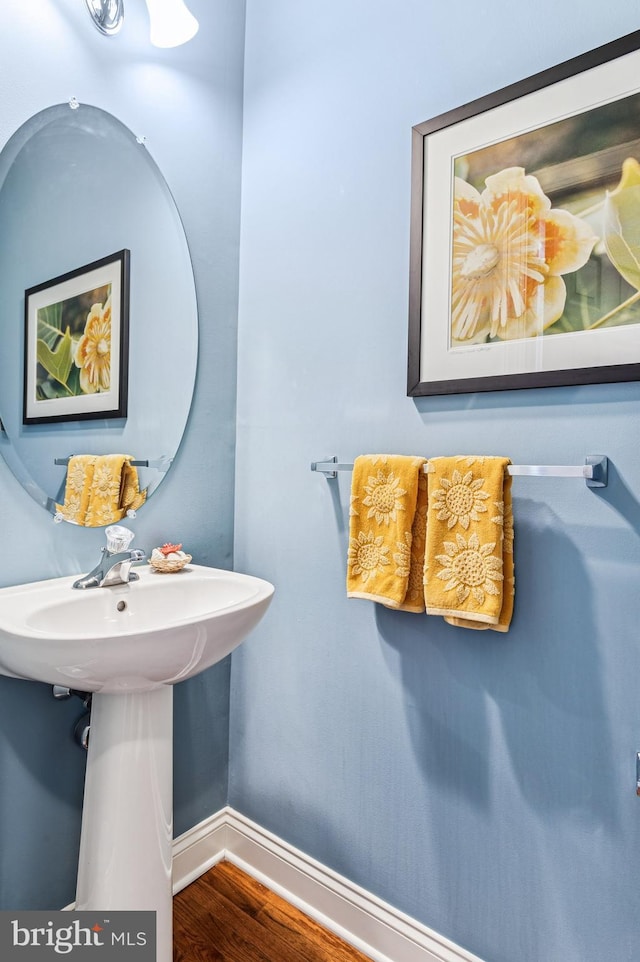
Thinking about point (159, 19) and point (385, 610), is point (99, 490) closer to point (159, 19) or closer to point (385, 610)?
point (385, 610)

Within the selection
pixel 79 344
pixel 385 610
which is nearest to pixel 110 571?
pixel 79 344

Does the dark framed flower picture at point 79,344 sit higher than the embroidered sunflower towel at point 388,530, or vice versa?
the dark framed flower picture at point 79,344

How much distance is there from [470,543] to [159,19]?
4.50 feet

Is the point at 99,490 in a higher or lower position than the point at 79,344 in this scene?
lower

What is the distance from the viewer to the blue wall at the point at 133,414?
1.16 meters

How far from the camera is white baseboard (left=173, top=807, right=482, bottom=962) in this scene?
1.24 m

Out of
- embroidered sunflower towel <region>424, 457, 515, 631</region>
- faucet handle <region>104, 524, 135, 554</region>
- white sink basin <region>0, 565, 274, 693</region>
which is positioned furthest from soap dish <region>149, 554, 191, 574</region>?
embroidered sunflower towel <region>424, 457, 515, 631</region>

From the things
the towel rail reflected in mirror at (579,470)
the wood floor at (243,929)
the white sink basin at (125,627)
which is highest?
the towel rail reflected in mirror at (579,470)

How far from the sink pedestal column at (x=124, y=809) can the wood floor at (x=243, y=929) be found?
239mm

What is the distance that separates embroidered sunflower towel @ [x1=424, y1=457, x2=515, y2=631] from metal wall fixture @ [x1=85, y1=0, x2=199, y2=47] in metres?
1.17

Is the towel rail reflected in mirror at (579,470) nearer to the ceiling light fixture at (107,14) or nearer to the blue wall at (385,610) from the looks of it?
the blue wall at (385,610)

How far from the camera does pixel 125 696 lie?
1074mm

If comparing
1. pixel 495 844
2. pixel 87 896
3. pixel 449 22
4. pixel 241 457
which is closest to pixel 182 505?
pixel 241 457

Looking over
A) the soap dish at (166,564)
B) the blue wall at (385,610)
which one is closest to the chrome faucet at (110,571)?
the soap dish at (166,564)
